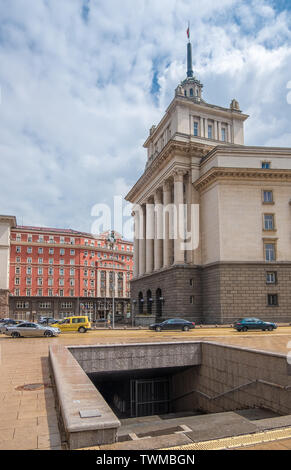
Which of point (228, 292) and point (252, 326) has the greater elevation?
point (228, 292)

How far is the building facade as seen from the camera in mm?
84312

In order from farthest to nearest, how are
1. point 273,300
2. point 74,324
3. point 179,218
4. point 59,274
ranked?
point 59,274, point 179,218, point 273,300, point 74,324

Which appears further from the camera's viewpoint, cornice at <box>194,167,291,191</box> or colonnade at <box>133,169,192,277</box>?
colonnade at <box>133,169,192,277</box>

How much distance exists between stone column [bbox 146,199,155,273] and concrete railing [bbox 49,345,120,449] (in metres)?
49.1

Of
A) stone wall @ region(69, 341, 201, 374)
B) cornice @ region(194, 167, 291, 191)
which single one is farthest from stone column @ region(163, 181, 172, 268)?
stone wall @ region(69, 341, 201, 374)

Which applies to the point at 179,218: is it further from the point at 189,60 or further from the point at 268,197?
the point at 189,60

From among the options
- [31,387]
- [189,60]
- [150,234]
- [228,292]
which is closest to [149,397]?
[31,387]

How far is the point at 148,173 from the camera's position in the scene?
192ft

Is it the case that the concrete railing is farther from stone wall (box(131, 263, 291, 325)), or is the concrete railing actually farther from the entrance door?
stone wall (box(131, 263, 291, 325))

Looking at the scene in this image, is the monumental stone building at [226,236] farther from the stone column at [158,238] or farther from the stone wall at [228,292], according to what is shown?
the stone column at [158,238]

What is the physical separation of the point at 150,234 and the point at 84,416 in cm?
5220

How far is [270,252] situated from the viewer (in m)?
44.4
